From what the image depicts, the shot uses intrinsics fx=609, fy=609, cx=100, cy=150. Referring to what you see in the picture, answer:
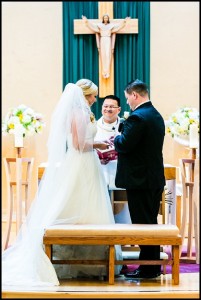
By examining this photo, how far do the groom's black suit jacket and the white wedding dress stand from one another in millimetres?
310

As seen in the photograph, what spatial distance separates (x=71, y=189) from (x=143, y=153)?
73 cm

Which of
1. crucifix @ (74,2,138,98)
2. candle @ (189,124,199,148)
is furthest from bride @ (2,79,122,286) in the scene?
crucifix @ (74,2,138,98)

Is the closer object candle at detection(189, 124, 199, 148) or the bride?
the bride

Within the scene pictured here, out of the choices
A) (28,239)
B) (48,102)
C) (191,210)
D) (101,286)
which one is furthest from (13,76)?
(101,286)

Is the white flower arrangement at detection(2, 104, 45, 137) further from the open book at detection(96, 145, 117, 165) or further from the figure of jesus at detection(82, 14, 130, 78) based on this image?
the open book at detection(96, 145, 117, 165)

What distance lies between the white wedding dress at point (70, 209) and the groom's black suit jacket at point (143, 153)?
1.02ft

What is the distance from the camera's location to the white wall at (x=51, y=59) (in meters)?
9.63

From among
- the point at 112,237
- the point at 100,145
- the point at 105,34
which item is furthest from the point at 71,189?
the point at 105,34

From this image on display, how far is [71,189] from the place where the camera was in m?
5.46

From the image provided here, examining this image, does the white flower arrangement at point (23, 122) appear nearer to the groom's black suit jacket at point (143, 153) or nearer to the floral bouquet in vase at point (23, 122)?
the floral bouquet in vase at point (23, 122)

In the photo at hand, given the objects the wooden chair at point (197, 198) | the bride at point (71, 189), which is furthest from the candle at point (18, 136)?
the wooden chair at point (197, 198)

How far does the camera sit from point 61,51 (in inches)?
383

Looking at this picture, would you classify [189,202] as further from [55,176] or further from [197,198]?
[55,176]

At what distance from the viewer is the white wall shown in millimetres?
9633
